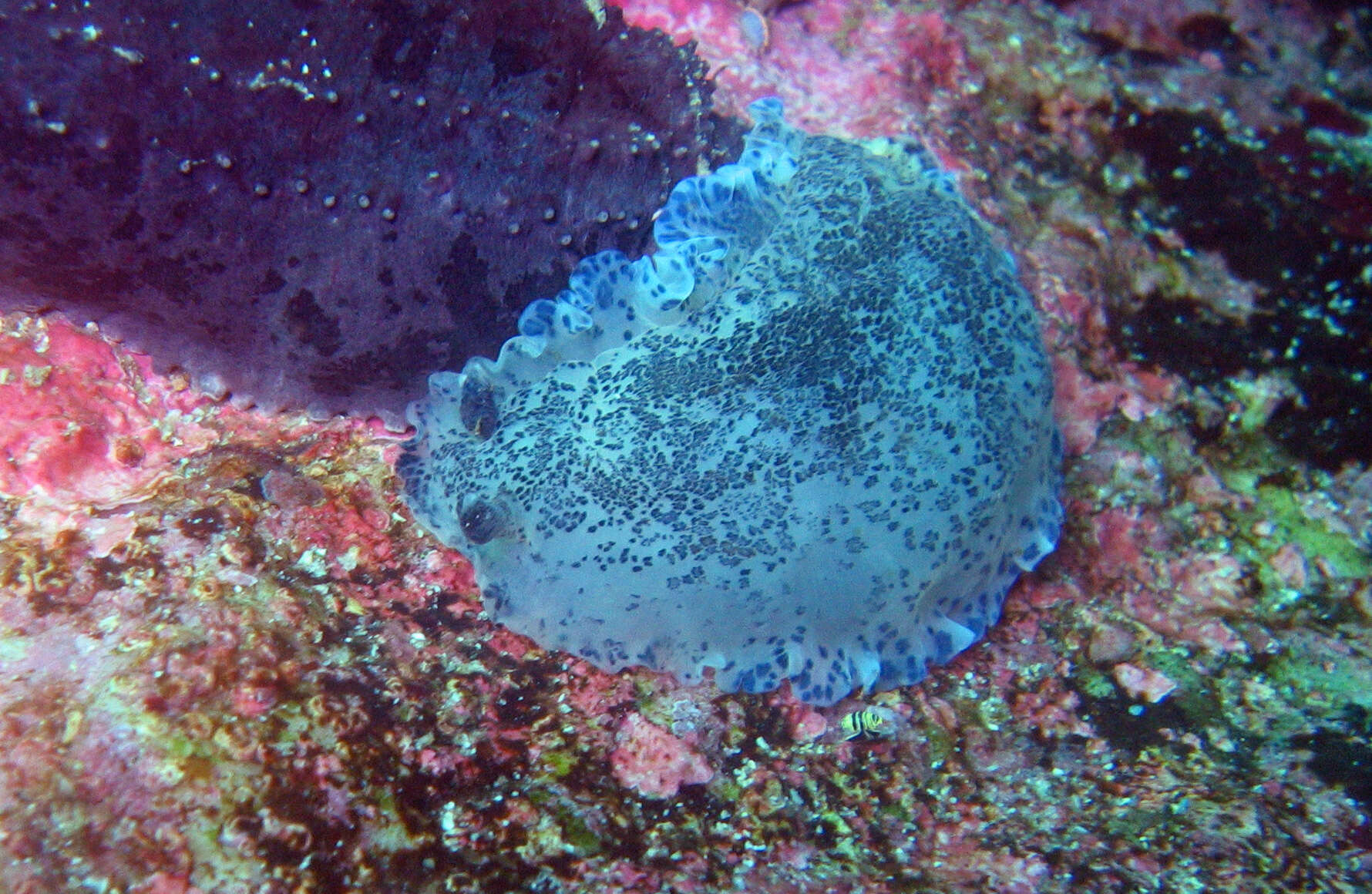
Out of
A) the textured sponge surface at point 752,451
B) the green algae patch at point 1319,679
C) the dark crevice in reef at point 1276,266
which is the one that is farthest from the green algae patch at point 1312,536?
the textured sponge surface at point 752,451

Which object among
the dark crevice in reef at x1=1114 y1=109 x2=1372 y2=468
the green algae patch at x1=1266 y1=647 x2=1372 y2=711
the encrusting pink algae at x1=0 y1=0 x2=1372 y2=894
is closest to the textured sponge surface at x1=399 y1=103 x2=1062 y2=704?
the encrusting pink algae at x1=0 y1=0 x2=1372 y2=894

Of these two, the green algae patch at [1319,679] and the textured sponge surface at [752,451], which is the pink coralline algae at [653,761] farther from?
the green algae patch at [1319,679]

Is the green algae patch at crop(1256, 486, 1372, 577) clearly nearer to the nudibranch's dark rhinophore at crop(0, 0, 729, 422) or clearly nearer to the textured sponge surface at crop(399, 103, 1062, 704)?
the textured sponge surface at crop(399, 103, 1062, 704)

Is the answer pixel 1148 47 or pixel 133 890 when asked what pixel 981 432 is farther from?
pixel 1148 47

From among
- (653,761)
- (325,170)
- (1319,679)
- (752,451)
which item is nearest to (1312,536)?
(1319,679)

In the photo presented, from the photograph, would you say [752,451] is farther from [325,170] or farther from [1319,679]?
[1319,679]

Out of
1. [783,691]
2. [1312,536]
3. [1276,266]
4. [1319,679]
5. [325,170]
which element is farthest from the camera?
[1276,266]
